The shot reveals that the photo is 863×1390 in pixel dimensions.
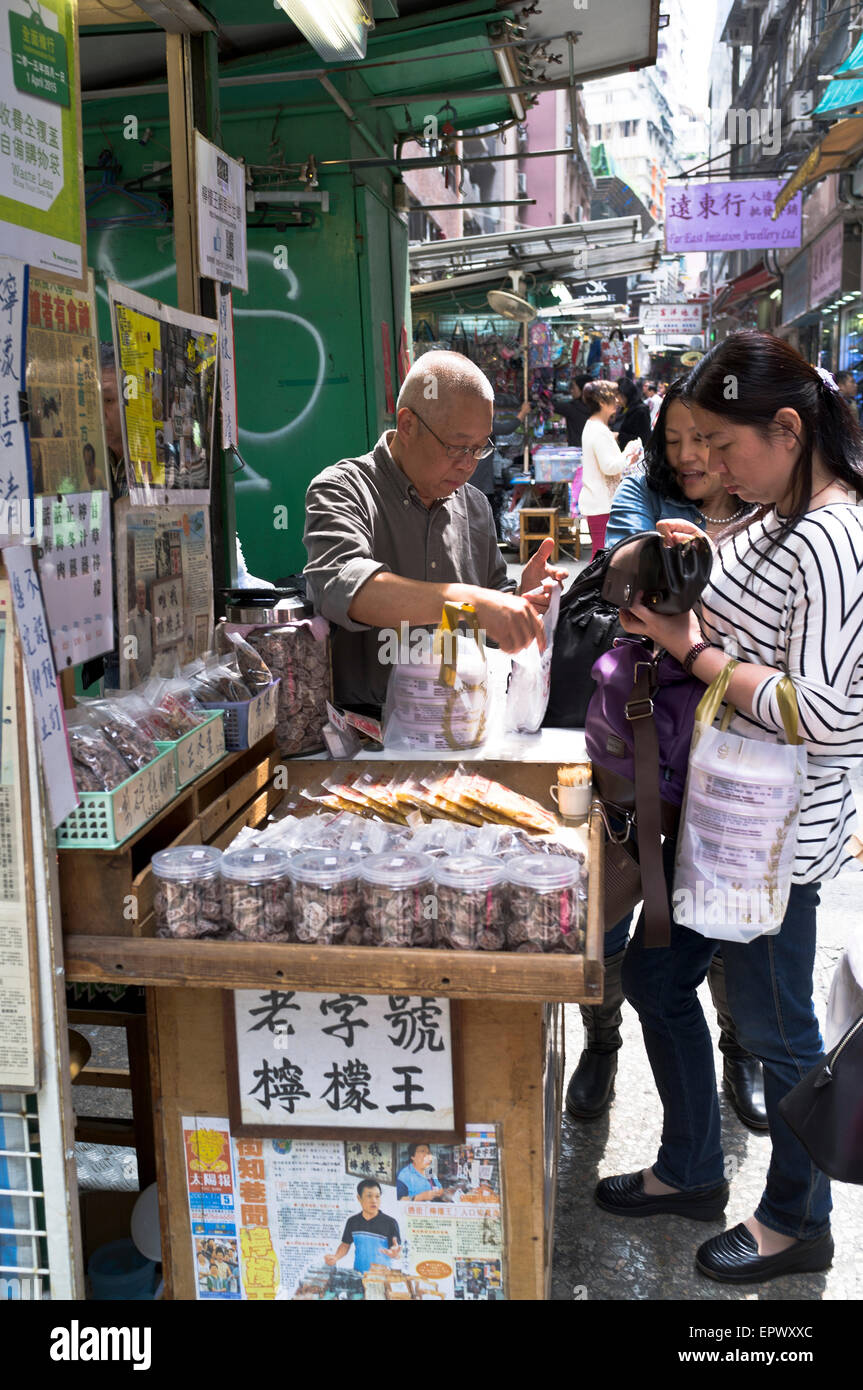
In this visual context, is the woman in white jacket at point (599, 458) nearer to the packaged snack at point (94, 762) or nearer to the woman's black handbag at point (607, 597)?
the woman's black handbag at point (607, 597)

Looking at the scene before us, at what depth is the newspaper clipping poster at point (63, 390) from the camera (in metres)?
1.71

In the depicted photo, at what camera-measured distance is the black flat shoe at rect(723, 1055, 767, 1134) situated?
10.4 ft

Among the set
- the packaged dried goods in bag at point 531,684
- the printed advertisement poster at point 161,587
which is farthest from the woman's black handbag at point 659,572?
the printed advertisement poster at point 161,587

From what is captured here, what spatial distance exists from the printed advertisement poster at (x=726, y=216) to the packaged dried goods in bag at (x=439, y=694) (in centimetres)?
1229

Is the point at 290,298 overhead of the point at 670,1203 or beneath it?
overhead

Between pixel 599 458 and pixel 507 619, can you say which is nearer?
pixel 507 619

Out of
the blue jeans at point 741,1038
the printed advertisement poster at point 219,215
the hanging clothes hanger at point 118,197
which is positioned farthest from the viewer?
the hanging clothes hanger at point 118,197

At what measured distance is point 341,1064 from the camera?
6.04 feet

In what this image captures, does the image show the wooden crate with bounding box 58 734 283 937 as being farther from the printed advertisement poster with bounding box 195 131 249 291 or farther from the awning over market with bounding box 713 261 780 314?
the awning over market with bounding box 713 261 780 314

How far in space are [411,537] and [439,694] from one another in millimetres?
628

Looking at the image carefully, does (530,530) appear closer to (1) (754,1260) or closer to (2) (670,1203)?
(2) (670,1203)

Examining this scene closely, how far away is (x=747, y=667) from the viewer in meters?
2.17

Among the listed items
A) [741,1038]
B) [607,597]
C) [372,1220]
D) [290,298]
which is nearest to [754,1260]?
[741,1038]
